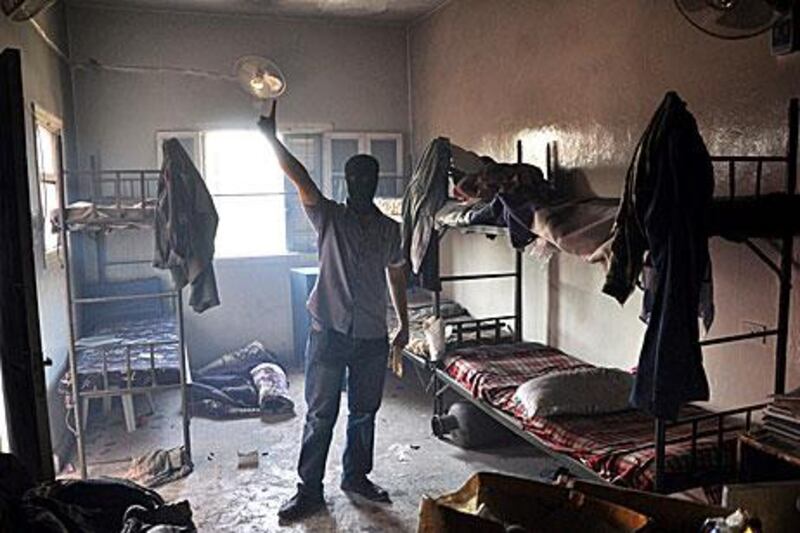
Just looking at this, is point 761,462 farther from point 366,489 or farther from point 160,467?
point 160,467

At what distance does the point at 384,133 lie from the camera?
6.15m

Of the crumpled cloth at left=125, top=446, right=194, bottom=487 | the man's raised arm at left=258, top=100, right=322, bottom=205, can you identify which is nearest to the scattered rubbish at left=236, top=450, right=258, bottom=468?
the crumpled cloth at left=125, top=446, right=194, bottom=487

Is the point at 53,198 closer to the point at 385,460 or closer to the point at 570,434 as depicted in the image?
the point at 385,460

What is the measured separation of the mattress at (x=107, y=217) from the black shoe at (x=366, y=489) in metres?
1.82

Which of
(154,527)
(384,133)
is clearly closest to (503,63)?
(384,133)

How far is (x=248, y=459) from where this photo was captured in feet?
12.3

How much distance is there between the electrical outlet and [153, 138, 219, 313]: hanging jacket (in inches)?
102

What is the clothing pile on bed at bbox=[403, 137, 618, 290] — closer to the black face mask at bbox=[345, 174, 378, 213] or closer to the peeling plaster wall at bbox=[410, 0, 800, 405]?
the peeling plaster wall at bbox=[410, 0, 800, 405]

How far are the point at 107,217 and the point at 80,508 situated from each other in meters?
2.02

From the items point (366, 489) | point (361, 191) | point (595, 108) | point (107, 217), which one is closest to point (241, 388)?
point (107, 217)

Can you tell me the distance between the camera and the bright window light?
5801 millimetres

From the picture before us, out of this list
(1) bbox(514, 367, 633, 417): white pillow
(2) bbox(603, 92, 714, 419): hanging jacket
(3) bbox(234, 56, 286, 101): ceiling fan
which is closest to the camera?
(2) bbox(603, 92, 714, 419): hanging jacket

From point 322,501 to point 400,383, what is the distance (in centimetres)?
216

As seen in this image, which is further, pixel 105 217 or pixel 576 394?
pixel 105 217
